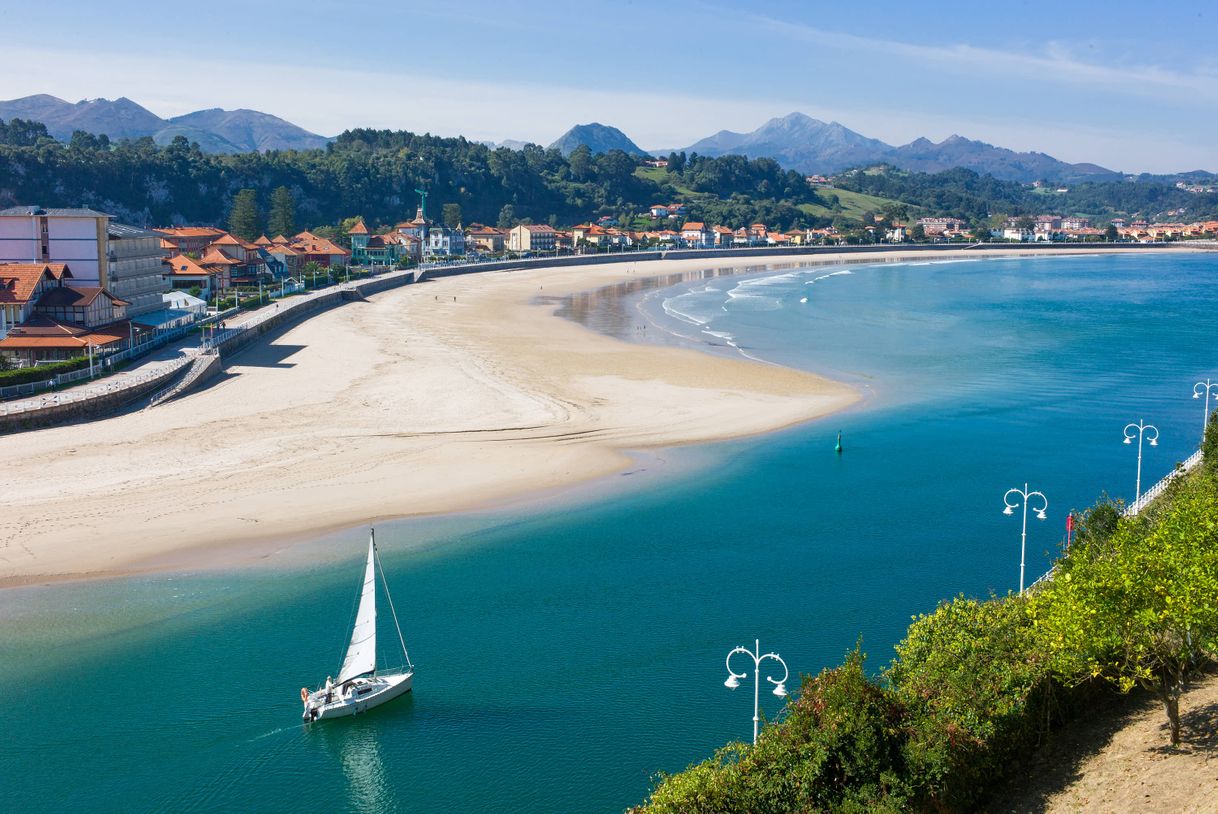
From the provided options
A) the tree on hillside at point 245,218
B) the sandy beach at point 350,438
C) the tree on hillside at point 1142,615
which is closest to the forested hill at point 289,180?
the tree on hillside at point 245,218

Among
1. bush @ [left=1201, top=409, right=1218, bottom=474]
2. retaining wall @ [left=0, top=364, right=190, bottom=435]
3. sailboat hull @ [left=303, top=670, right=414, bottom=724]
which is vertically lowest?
sailboat hull @ [left=303, top=670, right=414, bottom=724]

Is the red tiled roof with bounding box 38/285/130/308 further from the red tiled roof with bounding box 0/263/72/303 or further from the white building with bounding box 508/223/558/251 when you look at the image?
the white building with bounding box 508/223/558/251

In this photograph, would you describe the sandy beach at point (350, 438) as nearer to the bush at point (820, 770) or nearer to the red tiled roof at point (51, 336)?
the red tiled roof at point (51, 336)

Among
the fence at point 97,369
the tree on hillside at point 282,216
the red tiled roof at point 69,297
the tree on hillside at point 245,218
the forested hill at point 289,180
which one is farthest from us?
the forested hill at point 289,180

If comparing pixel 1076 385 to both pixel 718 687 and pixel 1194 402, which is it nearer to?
pixel 1194 402

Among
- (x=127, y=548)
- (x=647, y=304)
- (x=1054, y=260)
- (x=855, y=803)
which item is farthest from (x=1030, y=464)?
(x=1054, y=260)

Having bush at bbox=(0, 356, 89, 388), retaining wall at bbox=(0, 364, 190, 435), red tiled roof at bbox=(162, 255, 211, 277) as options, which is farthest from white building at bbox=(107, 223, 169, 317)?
retaining wall at bbox=(0, 364, 190, 435)

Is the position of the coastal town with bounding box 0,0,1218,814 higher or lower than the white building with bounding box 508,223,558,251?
lower
